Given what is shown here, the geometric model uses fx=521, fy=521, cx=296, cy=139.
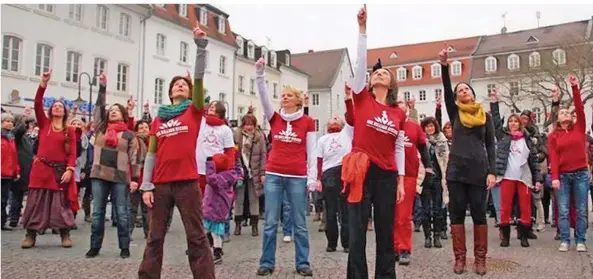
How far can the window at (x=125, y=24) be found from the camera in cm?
3162

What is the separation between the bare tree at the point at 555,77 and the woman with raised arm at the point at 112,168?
117 ft

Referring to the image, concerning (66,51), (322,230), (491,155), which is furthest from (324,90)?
(491,155)

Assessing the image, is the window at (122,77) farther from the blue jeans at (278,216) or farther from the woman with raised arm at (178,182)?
the woman with raised arm at (178,182)

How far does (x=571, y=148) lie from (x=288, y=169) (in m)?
4.49

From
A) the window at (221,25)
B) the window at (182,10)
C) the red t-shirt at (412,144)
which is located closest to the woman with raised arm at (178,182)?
the red t-shirt at (412,144)

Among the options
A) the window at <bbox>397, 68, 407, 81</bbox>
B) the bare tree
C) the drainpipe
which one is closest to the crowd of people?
the drainpipe

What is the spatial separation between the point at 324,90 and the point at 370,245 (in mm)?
52720

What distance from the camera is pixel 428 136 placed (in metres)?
8.98

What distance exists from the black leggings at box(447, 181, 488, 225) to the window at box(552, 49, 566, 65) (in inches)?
1593

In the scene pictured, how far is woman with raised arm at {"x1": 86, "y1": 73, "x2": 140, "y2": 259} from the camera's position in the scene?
22.9 ft

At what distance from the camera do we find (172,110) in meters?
5.13

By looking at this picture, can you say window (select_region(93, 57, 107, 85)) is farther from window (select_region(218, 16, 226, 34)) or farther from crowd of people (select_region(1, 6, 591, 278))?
crowd of people (select_region(1, 6, 591, 278))

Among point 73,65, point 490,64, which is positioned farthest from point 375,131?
point 490,64

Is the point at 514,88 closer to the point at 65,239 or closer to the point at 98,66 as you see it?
the point at 98,66
